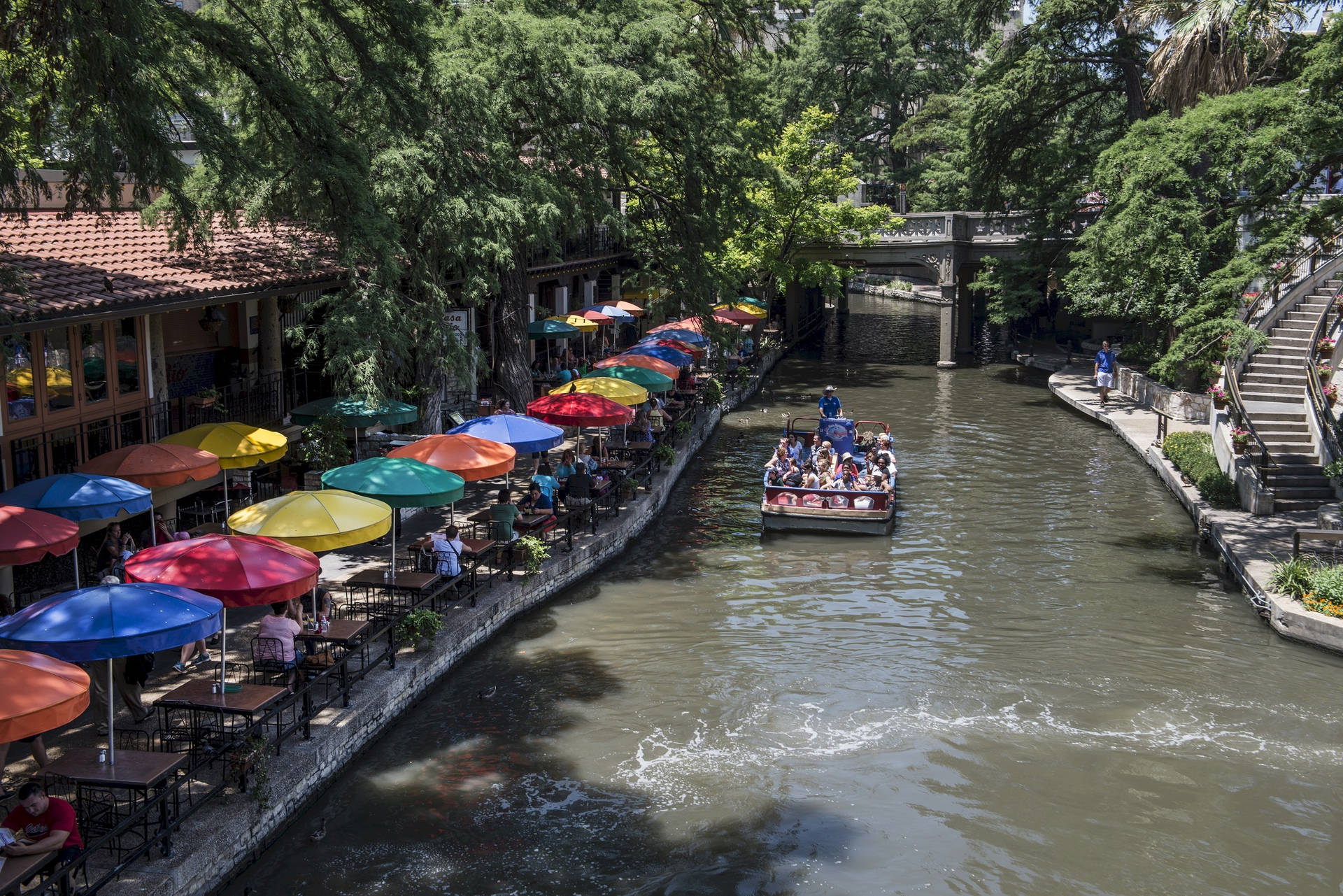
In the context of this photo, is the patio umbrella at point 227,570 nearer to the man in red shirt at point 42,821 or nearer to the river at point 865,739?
the river at point 865,739

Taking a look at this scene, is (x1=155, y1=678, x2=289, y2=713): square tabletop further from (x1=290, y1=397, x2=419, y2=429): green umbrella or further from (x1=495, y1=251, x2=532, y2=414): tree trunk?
(x1=495, y1=251, x2=532, y2=414): tree trunk

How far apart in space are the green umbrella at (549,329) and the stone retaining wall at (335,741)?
13960 mm

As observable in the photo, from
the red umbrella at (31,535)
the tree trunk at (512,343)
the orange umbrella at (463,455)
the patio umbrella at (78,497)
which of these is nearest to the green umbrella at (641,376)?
the tree trunk at (512,343)

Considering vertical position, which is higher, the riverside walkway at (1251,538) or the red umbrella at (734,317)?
the red umbrella at (734,317)

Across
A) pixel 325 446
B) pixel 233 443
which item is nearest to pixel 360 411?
pixel 325 446

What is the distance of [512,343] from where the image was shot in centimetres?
2942

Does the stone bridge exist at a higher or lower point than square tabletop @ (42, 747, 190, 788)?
higher

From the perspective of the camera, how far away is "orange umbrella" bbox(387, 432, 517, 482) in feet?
59.5

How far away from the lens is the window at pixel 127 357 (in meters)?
19.1

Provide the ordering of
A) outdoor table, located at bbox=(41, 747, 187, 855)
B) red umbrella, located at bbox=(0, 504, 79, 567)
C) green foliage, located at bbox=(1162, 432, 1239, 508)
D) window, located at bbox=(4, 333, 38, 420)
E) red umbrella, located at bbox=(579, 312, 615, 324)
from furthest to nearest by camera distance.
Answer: red umbrella, located at bbox=(579, 312, 615, 324) → green foliage, located at bbox=(1162, 432, 1239, 508) → window, located at bbox=(4, 333, 38, 420) → red umbrella, located at bbox=(0, 504, 79, 567) → outdoor table, located at bbox=(41, 747, 187, 855)

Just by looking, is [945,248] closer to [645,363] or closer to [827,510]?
[645,363]

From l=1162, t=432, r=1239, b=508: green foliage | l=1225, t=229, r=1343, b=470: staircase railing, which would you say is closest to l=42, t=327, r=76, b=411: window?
l=1162, t=432, r=1239, b=508: green foliage

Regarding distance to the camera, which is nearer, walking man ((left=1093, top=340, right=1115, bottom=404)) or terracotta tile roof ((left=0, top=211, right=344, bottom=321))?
terracotta tile roof ((left=0, top=211, right=344, bottom=321))

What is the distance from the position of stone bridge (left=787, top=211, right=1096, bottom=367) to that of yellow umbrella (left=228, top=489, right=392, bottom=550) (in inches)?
1450
